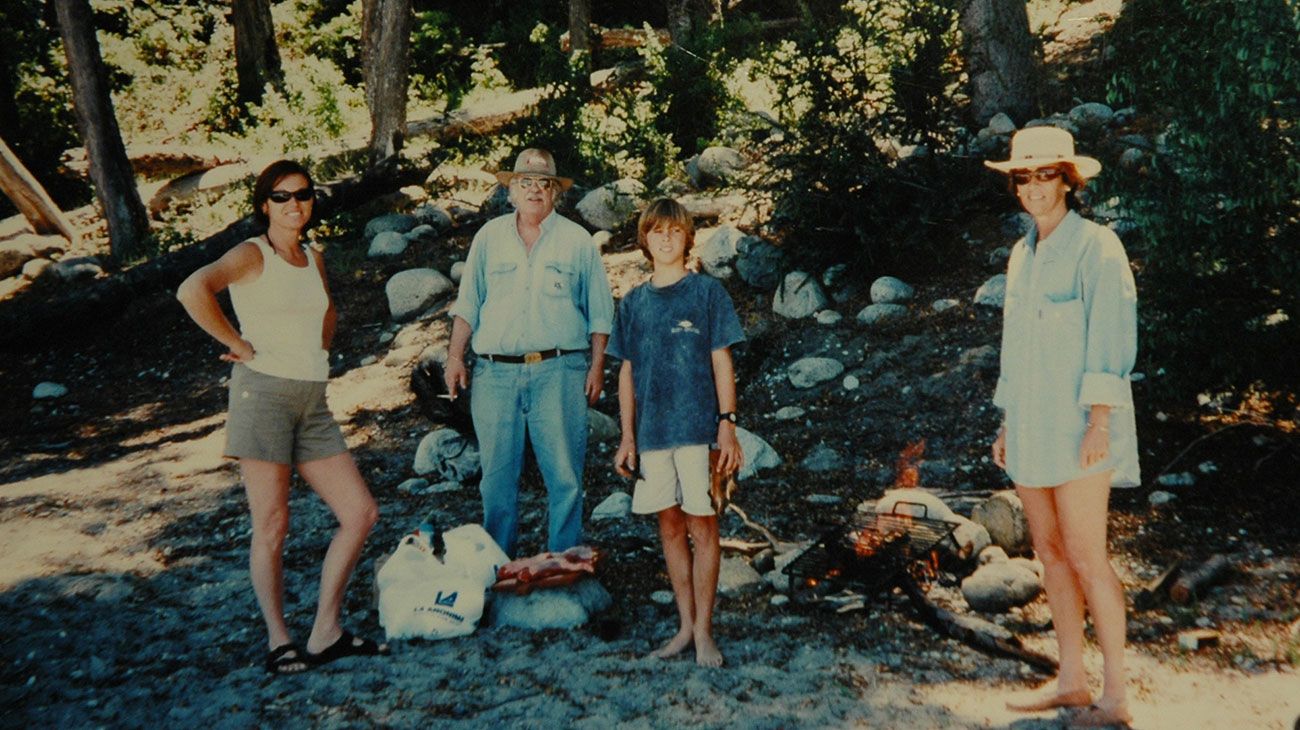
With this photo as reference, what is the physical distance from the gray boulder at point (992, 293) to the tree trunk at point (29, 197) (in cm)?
1246

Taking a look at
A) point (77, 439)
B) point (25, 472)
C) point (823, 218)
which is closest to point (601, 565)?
point (823, 218)

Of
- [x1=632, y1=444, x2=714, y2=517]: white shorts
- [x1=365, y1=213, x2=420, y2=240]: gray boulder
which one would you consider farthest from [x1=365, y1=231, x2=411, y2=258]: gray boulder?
[x1=632, y1=444, x2=714, y2=517]: white shorts

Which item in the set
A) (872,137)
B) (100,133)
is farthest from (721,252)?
(100,133)

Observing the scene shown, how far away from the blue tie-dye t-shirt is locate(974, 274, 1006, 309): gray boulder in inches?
174

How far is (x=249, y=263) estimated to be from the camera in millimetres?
4145

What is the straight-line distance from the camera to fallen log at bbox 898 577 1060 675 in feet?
14.4

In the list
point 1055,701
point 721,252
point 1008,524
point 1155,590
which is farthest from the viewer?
point 721,252

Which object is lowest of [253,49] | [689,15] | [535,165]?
[535,165]

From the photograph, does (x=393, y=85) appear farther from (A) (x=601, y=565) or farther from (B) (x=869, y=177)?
(A) (x=601, y=565)

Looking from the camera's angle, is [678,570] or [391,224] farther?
[391,224]

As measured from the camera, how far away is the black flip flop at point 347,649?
4496mm

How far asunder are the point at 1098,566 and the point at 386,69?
11539 mm

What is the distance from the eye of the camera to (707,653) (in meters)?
4.41

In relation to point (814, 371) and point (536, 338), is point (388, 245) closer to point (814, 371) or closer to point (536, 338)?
point (814, 371)
